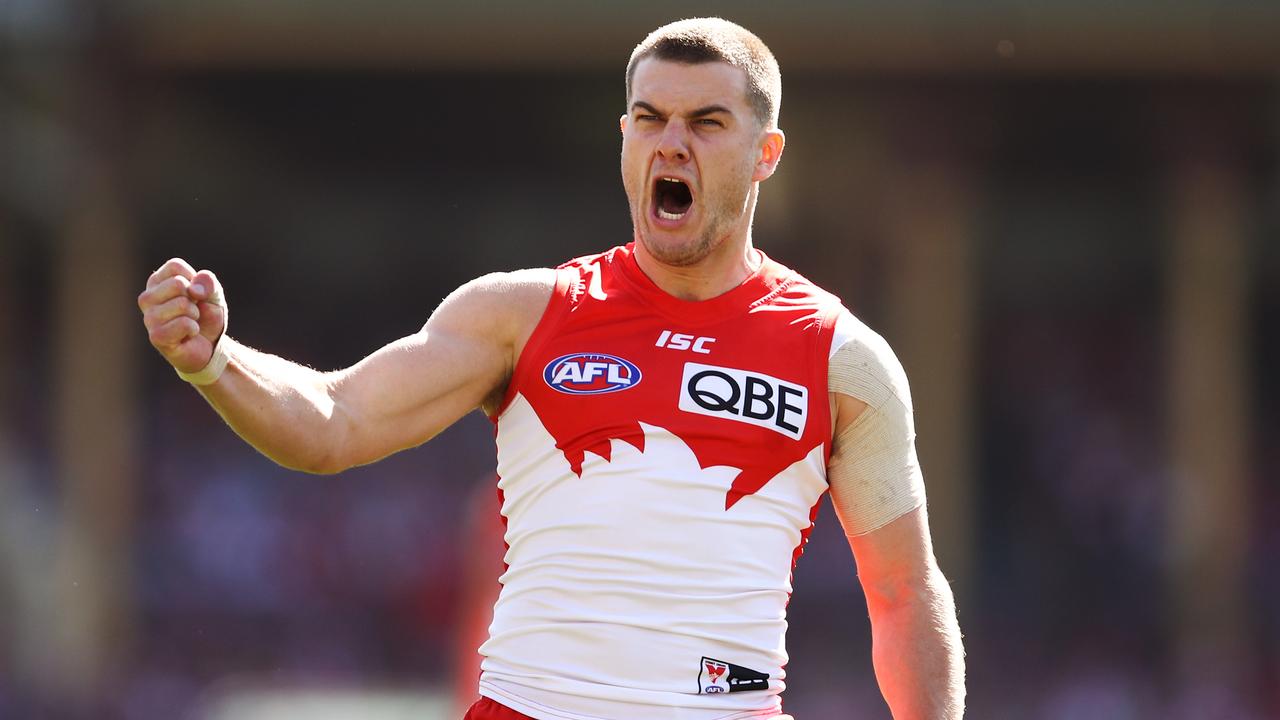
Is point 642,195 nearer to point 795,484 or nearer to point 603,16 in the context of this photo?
point 795,484

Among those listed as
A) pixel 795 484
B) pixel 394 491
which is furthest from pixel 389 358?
pixel 394 491

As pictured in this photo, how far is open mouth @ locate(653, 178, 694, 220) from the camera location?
384 cm

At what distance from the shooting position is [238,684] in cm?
1410

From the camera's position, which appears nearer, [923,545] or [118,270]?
[923,545]

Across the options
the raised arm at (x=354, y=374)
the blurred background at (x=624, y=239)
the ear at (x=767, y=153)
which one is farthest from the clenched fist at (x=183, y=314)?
the blurred background at (x=624, y=239)

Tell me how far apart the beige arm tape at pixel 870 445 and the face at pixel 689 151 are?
41cm

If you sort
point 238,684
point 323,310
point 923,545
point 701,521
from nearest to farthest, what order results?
point 701,521
point 923,545
point 238,684
point 323,310

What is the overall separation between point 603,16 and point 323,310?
8.18 m

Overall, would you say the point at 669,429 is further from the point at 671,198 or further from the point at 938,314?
the point at 938,314

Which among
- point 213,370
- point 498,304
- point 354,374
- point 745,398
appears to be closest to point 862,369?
point 745,398

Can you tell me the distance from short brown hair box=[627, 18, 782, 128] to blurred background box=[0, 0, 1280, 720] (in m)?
8.50

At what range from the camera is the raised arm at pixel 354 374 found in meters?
3.15

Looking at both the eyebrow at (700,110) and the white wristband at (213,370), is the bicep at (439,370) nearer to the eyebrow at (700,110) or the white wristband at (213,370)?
the white wristband at (213,370)

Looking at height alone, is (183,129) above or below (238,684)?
above
